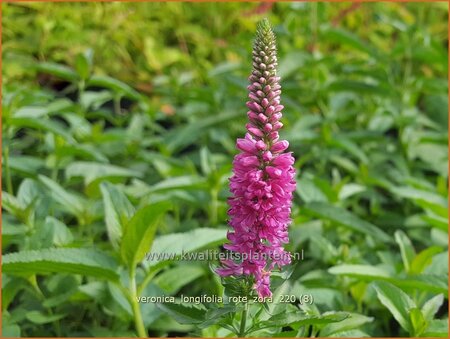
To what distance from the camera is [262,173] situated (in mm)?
979

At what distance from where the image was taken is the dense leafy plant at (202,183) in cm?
135

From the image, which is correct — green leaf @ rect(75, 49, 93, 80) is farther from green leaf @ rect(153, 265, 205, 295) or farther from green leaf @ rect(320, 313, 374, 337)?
green leaf @ rect(320, 313, 374, 337)

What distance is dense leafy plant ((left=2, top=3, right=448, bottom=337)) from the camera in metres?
1.35

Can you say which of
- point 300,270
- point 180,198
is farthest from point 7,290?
point 300,270

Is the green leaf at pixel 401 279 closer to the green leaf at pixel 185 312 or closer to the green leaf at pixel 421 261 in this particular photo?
the green leaf at pixel 421 261

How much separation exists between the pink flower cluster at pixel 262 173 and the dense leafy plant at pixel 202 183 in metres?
0.10

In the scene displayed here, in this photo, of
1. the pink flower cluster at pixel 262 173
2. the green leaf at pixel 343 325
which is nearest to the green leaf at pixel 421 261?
the green leaf at pixel 343 325

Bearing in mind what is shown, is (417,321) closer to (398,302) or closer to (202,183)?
(398,302)

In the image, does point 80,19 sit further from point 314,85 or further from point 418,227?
point 418,227

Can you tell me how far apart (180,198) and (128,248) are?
632 mm

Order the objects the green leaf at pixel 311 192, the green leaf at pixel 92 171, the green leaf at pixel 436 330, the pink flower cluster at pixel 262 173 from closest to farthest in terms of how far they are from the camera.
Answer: the pink flower cluster at pixel 262 173, the green leaf at pixel 436 330, the green leaf at pixel 311 192, the green leaf at pixel 92 171

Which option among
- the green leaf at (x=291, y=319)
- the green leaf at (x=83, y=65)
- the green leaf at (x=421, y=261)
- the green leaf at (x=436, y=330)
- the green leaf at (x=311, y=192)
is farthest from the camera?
the green leaf at (x=83, y=65)

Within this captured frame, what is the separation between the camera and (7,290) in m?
1.52

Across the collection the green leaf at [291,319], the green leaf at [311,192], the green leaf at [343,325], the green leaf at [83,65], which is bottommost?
the green leaf at [343,325]
